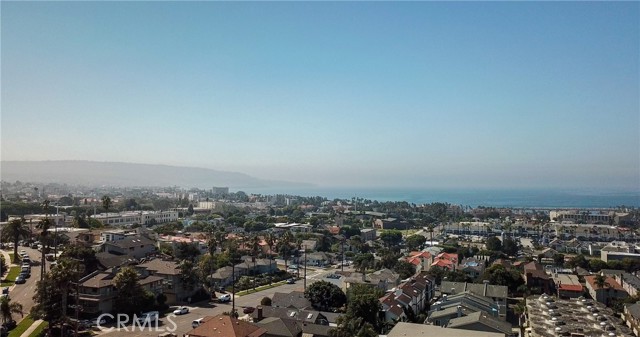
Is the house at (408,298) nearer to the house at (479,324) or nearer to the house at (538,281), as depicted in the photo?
the house at (479,324)

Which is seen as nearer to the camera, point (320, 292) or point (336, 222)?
point (320, 292)

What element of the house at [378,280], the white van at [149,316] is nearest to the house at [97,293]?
the white van at [149,316]

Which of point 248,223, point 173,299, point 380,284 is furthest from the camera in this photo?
point 248,223

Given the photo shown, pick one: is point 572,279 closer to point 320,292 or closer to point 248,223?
point 320,292

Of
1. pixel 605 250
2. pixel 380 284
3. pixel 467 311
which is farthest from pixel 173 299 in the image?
pixel 605 250

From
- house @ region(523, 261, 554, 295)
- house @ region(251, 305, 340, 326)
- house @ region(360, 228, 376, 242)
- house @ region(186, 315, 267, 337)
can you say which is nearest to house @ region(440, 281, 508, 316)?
house @ region(523, 261, 554, 295)

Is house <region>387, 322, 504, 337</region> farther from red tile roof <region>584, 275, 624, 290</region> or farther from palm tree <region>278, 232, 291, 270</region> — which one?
palm tree <region>278, 232, 291, 270</region>

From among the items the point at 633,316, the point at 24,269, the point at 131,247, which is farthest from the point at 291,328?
the point at 131,247
